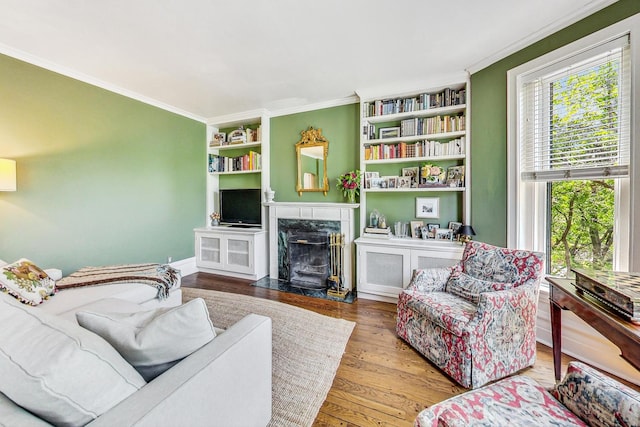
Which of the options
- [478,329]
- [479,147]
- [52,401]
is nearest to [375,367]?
[478,329]

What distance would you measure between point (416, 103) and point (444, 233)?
1.61m

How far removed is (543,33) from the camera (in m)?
2.12

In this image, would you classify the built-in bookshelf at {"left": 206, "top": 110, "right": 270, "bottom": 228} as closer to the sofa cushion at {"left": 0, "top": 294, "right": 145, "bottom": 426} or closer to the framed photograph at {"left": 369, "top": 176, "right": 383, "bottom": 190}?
the framed photograph at {"left": 369, "top": 176, "right": 383, "bottom": 190}

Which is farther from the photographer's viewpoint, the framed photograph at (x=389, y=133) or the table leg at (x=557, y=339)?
the framed photograph at (x=389, y=133)

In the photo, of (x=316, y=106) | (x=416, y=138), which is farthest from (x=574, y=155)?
(x=316, y=106)

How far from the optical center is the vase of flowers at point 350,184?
331 centimetres

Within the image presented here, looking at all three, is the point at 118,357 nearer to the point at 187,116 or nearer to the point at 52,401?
the point at 52,401

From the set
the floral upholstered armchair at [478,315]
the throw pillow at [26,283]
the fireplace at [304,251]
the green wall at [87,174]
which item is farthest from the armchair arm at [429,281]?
the green wall at [87,174]

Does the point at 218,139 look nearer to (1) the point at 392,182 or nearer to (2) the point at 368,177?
(2) the point at 368,177

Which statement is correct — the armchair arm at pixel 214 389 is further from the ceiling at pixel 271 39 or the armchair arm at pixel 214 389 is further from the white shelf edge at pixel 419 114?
the white shelf edge at pixel 419 114

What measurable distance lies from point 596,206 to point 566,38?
137 centimetres

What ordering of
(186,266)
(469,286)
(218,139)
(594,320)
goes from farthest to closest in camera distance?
(218,139)
(186,266)
(469,286)
(594,320)

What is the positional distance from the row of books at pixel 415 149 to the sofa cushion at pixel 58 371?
121 inches

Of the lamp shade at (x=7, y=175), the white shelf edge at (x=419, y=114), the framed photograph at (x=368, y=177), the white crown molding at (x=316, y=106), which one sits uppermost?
the white crown molding at (x=316, y=106)
